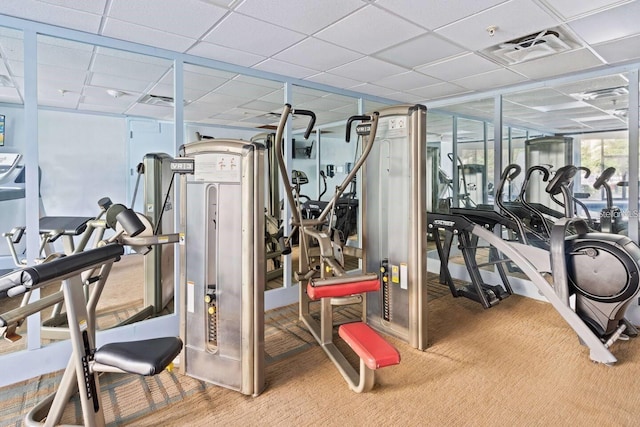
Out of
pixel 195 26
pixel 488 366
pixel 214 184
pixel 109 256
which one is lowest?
pixel 488 366

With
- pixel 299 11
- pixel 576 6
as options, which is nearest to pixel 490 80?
pixel 576 6

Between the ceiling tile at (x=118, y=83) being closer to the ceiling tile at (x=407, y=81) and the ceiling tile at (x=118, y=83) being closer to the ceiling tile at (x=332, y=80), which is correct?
the ceiling tile at (x=332, y=80)

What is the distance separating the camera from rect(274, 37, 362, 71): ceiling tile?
3095mm

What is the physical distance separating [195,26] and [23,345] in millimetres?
2886

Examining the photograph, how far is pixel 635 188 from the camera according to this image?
359 cm

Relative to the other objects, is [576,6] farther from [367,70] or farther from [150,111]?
[150,111]

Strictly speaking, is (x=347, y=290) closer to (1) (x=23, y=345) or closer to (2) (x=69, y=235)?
(2) (x=69, y=235)

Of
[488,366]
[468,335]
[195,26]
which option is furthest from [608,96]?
[195,26]

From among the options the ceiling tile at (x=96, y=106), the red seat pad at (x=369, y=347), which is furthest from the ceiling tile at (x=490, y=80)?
the ceiling tile at (x=96, y=106)

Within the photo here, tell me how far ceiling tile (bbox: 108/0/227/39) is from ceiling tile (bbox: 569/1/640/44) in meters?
2.68

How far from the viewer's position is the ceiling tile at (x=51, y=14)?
237 cm

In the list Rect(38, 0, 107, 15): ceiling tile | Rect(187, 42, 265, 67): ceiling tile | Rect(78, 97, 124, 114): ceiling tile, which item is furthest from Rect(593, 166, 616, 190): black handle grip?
Rect(78, 97, 124, 114): ceiling tile

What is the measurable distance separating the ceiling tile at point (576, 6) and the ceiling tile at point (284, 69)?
218cm

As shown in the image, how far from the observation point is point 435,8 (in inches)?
96.6
